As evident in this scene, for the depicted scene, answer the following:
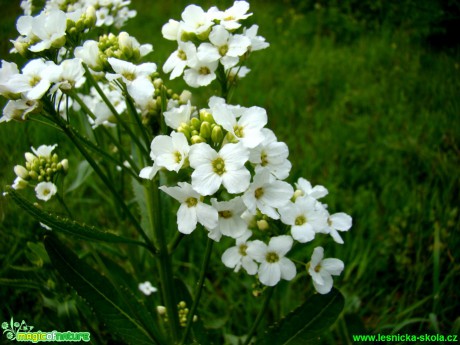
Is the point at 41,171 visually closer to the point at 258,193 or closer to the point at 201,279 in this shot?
the point at 201,279

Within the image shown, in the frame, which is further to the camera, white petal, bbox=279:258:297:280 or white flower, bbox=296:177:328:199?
white flower, bbox=296:177:328:199

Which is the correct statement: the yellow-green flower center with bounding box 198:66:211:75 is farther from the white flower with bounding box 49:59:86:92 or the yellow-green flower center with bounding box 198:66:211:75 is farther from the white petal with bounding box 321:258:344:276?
the white petal with bounding box 321:258:344:276

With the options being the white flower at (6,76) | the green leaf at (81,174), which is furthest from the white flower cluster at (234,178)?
the green leaf at (81,174)

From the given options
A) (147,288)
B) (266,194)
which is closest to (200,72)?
(266,194)

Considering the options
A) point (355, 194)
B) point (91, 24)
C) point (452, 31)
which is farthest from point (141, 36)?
point (91, 24)

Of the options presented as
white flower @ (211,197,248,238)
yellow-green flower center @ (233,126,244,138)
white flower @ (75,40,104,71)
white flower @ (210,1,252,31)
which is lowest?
white flower @ (211,197,248,238)

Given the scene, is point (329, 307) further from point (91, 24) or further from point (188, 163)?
point (91, 24)

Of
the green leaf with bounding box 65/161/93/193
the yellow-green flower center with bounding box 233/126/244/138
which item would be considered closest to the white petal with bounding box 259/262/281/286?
the yellow-green flower center with bounding box 233/126/244/138
